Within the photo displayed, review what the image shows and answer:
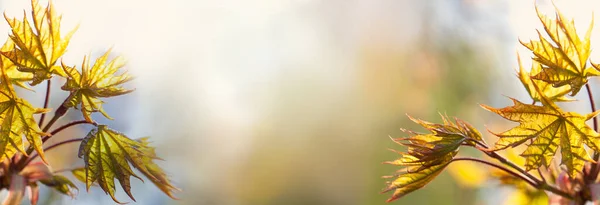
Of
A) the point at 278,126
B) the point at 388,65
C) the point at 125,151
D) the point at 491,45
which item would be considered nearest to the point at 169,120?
the point at 278,126

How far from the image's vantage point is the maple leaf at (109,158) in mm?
344

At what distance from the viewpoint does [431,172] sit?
37 centimetres

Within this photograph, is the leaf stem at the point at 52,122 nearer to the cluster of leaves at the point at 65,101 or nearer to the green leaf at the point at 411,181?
the cluster of leaves at the point at 65,101

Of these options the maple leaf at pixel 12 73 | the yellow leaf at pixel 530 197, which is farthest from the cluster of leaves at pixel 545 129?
the maple leaf at pixel 12 73

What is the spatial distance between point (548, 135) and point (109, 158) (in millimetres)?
269

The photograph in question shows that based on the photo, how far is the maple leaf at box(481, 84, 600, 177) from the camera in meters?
0.34

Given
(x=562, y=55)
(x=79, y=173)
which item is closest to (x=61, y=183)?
(x=79, y=173)

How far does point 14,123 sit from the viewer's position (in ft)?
1.09

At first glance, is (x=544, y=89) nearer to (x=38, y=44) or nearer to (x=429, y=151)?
(x=429, y=151)

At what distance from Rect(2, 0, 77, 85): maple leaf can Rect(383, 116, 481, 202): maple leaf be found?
0.22 meters

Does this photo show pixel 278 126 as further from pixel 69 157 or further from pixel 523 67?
pixel 523 67

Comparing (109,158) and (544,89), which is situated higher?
(544,89)

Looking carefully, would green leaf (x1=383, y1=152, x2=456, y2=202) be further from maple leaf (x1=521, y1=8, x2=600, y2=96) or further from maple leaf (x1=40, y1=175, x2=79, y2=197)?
maple leaf (x1=40, y1=175, x2=79, y2=197)

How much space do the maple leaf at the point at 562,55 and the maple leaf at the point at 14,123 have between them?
30 cm
